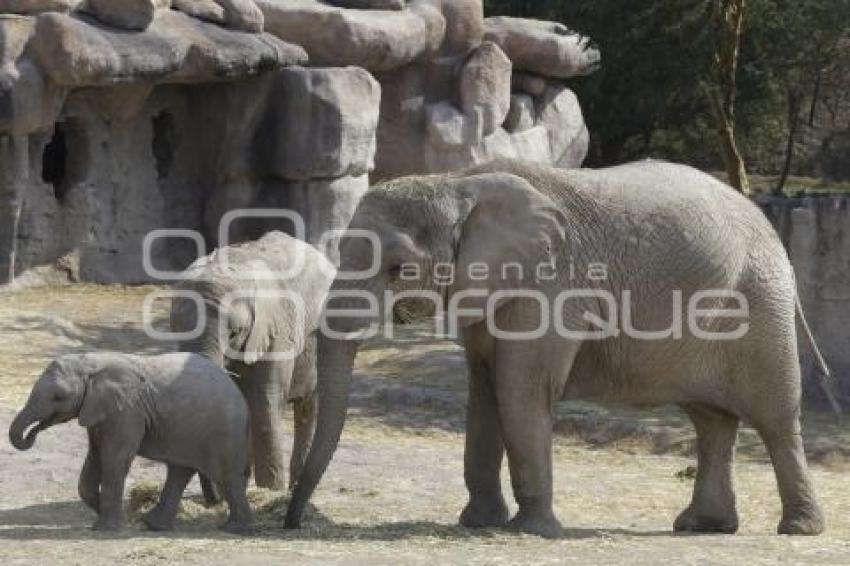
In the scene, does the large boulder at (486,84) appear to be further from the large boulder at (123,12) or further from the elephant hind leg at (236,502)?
the elephant hind leg at (236,502)

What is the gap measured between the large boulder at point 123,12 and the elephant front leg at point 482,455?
1015cm

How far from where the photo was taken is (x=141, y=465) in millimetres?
11188

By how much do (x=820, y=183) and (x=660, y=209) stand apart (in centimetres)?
2319

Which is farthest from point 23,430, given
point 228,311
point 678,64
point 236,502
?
point 678,64

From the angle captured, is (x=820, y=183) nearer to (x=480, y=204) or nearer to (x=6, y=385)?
(x=6, y=385)

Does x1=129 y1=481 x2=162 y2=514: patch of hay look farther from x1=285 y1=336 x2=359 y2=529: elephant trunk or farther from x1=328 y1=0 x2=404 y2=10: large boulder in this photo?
x1=328 y1=0 x2=404 y2=10: large boulder

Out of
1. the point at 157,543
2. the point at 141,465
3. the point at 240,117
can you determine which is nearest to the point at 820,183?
the point at 240,117

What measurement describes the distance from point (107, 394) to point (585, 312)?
7.68 ft

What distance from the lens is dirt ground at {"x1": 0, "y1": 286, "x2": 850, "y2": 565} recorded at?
831cm

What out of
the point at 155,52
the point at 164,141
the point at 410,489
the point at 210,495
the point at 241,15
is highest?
the point at 241,15

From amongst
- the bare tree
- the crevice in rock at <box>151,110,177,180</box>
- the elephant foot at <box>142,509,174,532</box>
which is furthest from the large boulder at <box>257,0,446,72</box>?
the elephant foot at <box>142,509,174,532</box>

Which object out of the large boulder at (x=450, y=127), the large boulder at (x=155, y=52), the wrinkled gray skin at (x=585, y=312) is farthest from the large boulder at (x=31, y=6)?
the wrinkled gray skin at (x=585, y=312)

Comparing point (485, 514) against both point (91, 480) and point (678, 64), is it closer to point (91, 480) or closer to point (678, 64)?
point (91, 480)

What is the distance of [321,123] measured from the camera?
65.6 ft
